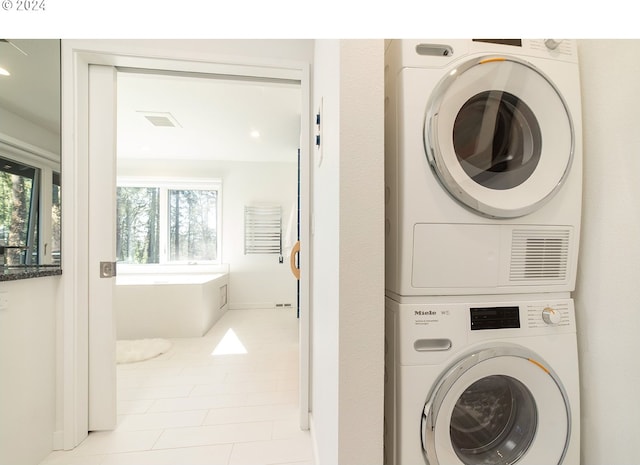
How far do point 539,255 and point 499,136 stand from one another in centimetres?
43

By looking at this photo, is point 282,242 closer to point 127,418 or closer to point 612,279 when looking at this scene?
point 127,418

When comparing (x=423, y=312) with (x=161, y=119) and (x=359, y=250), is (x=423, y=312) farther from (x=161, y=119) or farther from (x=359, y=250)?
(x=161, y=119)

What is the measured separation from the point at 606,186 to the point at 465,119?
511 millimetres

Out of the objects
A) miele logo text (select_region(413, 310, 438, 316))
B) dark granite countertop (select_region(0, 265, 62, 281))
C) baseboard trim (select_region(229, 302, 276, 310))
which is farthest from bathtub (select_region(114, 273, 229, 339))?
miele logo text (select_region(413, 310, 438, 316))

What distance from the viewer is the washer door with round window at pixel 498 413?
78 cm

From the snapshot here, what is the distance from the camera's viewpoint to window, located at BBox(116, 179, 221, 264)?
4062mm

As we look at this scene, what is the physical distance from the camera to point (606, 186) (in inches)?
33.5

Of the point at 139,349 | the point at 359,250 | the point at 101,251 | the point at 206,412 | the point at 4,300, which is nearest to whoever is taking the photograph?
the point at 359,250

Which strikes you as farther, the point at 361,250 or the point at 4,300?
the point at 4,300

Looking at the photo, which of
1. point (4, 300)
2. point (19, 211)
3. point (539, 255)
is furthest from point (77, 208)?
point (539, 255)

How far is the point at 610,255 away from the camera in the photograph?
843 mm

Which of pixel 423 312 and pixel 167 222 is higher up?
pixel 167 222

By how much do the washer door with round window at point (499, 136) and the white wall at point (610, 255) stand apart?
4.9 inches
